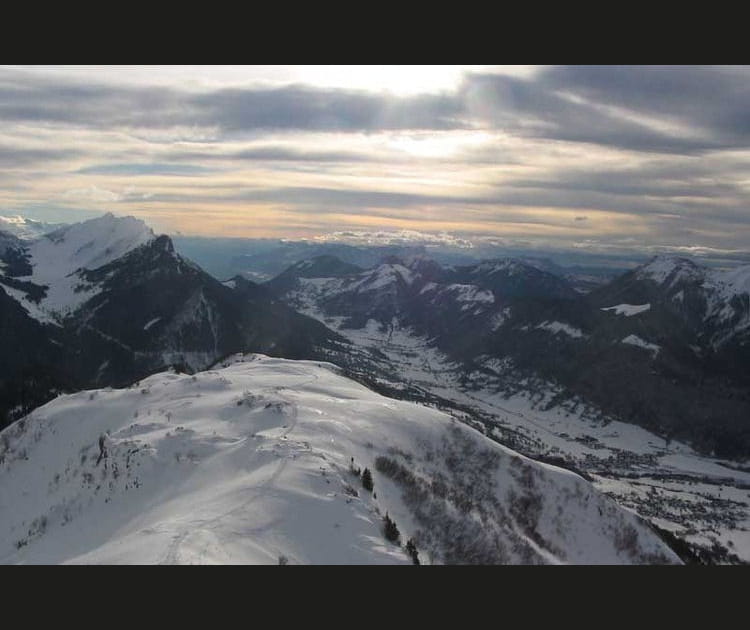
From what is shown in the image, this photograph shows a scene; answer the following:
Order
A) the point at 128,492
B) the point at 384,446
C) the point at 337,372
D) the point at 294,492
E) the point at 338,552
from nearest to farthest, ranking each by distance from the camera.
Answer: the point at 338,552, the point at 294,492, the point at 128,492, the point at 384,446, the point at 337,372

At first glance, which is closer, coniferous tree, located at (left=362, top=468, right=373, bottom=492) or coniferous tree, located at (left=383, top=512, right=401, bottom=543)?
coniferous tree, located at (left=383, top=512, right=401, bottom=543)

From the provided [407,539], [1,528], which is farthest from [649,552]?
[1,528]

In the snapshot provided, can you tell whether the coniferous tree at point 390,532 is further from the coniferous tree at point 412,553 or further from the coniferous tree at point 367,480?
the coniferous tree at point 367,480

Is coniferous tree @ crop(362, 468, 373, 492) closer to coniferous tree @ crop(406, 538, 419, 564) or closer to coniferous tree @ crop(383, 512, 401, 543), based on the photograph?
coniferous tree @ crop(383, 512, 401, 543)

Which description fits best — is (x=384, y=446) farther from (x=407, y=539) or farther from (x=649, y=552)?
(x=649, y=552)

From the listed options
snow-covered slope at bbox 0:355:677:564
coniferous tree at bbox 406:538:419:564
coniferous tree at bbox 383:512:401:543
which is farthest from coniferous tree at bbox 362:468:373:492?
coniferous tree at bbox 406:538:419:564

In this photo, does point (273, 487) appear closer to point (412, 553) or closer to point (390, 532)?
point (390, 532)

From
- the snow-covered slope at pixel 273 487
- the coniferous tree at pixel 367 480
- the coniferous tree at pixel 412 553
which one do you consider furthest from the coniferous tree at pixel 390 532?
the coniferous tree at pixel 367 480

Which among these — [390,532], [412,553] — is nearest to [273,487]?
[390,532]
